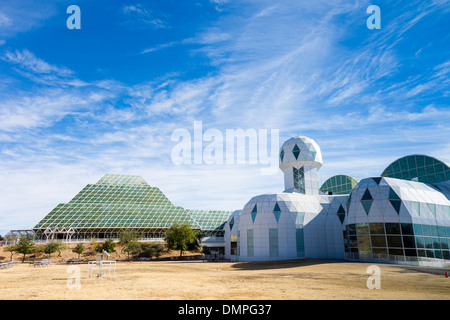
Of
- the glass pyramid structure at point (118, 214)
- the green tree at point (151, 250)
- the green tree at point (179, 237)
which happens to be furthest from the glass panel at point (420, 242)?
the glass pyramid structure at point (118, 214)

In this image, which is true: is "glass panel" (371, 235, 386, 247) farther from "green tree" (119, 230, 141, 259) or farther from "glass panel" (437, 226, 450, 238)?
"green tree" (119, 230, 141, 259)

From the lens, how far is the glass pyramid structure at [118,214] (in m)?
64.7

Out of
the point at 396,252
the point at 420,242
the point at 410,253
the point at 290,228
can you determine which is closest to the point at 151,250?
the point at 290,228

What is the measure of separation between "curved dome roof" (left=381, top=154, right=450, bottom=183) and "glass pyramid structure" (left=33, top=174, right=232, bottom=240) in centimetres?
4743

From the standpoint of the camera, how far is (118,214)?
6931cm

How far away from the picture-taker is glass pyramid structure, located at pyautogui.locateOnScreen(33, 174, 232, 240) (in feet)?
212

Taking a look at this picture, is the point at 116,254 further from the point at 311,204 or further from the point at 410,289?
the point at 410,289

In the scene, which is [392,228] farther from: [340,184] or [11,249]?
[11,249]

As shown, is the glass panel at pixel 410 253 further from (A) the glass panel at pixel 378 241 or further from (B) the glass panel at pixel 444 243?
(B) the glass panel at pixel 444 243

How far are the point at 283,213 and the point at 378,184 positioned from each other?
1309cm

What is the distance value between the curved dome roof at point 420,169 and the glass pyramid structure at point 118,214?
4743 cm

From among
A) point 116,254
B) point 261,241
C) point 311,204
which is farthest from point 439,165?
point 116,254

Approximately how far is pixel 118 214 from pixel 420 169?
63265 millimetres
